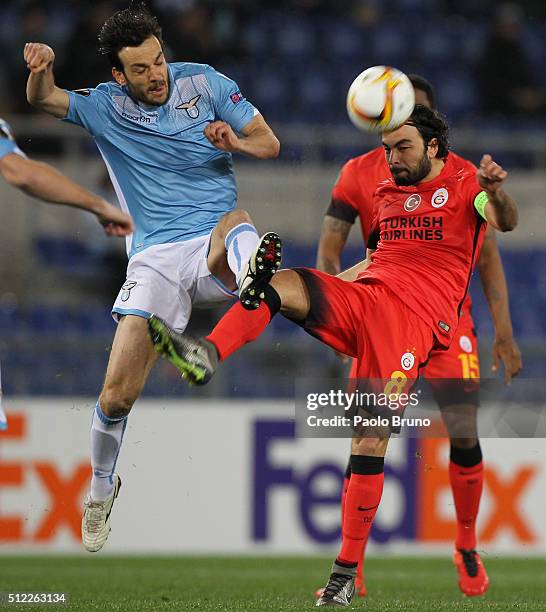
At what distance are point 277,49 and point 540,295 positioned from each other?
4.10 meters

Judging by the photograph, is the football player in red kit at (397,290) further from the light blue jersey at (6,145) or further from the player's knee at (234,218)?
the light blue jersey at (6,145)

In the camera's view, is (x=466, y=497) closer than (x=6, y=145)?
No

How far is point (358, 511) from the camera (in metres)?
6.27

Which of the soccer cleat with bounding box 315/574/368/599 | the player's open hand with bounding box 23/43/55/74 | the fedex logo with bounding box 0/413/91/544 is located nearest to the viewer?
the player's open hand with bounding box 23/43/55/74

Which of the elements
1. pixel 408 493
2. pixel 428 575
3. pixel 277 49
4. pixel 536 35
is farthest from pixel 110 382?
pixel 536 35

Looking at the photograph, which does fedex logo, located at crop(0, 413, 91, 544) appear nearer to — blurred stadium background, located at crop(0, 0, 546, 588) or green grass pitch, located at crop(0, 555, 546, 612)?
blurred stadium background, located at crop(0, 0, 546, 588)

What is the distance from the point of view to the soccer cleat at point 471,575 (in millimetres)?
7129

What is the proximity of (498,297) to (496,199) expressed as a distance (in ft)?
4.85

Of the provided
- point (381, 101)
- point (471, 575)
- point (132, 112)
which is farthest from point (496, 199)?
point (471, 575)

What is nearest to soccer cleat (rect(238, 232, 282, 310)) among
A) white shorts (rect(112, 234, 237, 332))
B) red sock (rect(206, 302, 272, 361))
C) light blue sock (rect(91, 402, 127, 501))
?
red sock (rect(206, 302, 272, 361))

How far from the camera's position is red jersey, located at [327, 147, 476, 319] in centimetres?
734

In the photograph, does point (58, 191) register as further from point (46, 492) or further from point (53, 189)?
point (46, 492)

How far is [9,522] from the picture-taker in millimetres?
9781

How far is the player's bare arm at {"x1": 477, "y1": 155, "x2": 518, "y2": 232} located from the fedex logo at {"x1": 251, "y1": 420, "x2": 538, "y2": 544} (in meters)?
4.26
